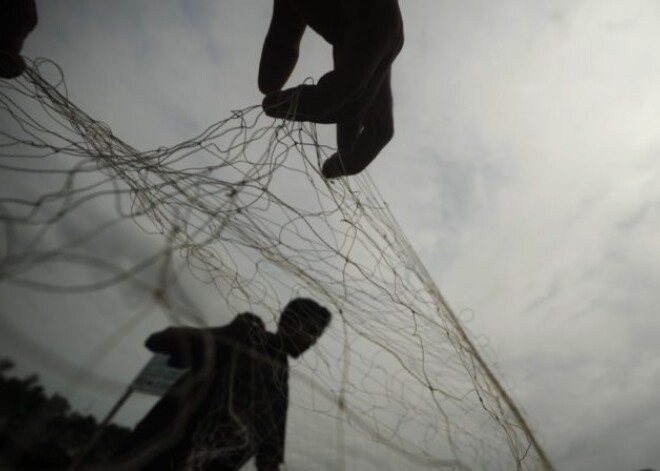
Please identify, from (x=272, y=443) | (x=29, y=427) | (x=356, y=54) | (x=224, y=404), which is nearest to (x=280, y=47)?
(x=356, y=54)

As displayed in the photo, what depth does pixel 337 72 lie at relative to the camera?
3.37 ft

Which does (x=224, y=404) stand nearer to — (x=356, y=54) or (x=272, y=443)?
(x=272, y=443)

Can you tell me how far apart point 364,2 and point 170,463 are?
2.26 meters

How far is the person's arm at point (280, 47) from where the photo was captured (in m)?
1.37

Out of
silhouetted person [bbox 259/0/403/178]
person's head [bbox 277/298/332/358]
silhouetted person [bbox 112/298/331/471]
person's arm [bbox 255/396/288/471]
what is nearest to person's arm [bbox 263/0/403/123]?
silhouetted person [bbox 259/0/403/178]

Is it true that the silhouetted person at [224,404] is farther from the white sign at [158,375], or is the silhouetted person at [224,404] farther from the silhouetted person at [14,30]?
the silhouetted person at [14,30]

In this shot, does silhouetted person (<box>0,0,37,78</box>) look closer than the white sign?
Yes

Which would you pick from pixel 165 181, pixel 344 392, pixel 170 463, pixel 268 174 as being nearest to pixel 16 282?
pixel 165 181

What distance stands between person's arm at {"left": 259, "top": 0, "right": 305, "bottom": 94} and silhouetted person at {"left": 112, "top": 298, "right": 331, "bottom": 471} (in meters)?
1.18

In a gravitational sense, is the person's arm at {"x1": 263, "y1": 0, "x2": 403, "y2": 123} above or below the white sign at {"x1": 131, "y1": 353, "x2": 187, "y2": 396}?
above

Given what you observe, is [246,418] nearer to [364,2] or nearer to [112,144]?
[112,144]

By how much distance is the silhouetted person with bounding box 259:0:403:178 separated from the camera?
1017 millimetres

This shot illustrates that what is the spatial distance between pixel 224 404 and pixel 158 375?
0.68 meters

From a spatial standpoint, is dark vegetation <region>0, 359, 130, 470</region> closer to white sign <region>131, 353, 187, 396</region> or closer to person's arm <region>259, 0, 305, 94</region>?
white sign <region>131, 353, 187, 396</region>
